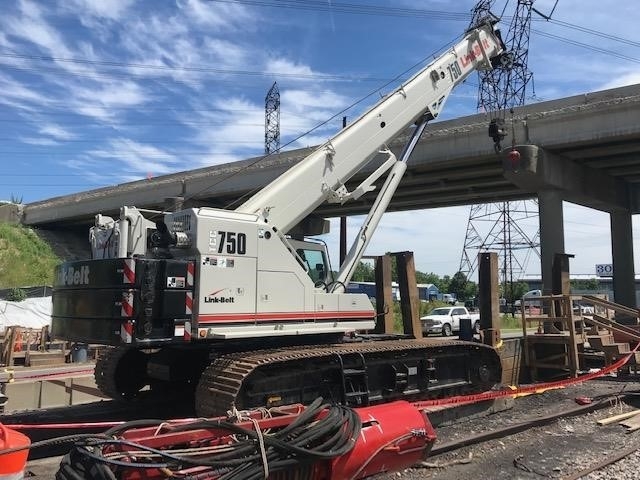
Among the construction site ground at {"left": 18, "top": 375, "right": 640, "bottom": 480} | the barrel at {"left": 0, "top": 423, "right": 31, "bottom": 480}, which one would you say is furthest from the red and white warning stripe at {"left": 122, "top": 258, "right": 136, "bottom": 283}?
the barrel at {"left": 0, "top": 423, "right": 31, "bottom": 480}

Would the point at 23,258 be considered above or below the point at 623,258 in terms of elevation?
above

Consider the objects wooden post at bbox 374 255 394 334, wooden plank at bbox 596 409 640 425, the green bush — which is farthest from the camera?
the green bush

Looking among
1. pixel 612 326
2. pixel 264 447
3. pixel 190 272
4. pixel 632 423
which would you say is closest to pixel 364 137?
pixel 190 272

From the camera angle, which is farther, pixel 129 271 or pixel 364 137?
pixel 364 137

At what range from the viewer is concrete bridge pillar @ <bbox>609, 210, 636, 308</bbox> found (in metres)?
33.5

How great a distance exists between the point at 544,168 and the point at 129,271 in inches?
906

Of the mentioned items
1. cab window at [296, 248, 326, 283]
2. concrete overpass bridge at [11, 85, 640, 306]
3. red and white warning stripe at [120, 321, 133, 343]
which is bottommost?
red and white warning stripe at [120, 321, 133, 343]

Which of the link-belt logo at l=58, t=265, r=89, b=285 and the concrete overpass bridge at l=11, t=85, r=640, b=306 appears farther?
the concrete overpass bridge at l=11, t=85, r=640, b=306

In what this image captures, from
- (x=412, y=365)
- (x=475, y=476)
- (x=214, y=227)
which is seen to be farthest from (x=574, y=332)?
(x=214, y=227)

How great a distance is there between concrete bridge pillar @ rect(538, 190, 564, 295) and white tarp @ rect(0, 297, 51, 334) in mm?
22693

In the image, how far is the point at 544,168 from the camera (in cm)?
2614

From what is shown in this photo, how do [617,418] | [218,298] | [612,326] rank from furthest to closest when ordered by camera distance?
[612,326], [617,418], [218,298]

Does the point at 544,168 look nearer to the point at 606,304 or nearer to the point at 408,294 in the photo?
the point at 606,304

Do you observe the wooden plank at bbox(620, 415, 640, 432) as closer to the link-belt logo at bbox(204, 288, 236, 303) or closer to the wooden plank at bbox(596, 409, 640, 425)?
the wooden plank at bbox(596, 409, 640, 425)
